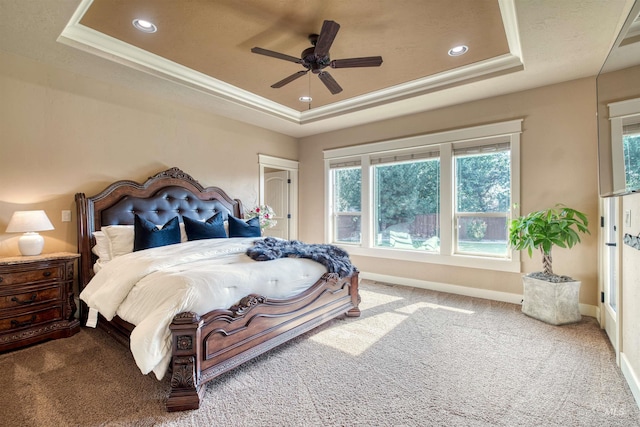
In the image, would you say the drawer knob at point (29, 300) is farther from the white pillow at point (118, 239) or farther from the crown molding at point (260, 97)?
the crown molding at point (260, 97)

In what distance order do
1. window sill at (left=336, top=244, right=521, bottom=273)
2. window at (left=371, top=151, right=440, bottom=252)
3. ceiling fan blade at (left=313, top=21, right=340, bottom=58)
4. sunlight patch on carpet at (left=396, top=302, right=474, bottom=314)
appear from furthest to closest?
window at (left=371, top=151, right=440, bottom=252)
window sill at (left=336, top=244, right=521, bottom=273)
sunlight patch on carpet at (left=396, top=302, right=474, bottom=314)
ceiling fan blade at (left=313, top=21, right=340, bottom=58)

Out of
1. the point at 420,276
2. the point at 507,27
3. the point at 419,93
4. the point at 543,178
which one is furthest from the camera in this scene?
the point at 420,276

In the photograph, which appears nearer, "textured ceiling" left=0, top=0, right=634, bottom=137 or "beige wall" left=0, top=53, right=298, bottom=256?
"textured ceiling" left=0, top=0, right=634, bottom=137

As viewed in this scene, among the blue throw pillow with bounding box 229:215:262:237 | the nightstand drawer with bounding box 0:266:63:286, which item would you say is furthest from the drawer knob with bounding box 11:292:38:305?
the blue throw pillow with bounding box 229:215:262:237

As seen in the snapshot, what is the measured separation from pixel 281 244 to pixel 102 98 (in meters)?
2.60

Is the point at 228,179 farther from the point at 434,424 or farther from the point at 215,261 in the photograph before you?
the point at 434,424

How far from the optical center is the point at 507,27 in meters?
2.52

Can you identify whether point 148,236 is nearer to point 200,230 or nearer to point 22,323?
point 200,230

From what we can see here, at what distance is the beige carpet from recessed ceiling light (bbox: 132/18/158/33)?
271 centimetres

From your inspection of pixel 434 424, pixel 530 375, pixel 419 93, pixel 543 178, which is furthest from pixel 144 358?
pixel 543 178

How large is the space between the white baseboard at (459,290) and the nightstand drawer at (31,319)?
12.6 ft

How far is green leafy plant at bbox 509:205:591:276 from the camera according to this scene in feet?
9.99

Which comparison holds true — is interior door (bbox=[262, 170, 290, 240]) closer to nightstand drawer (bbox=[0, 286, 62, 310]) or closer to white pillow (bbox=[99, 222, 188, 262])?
white pillow (bbox=[99, 222, 188, 262])

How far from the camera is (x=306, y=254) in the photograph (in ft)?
9.50
